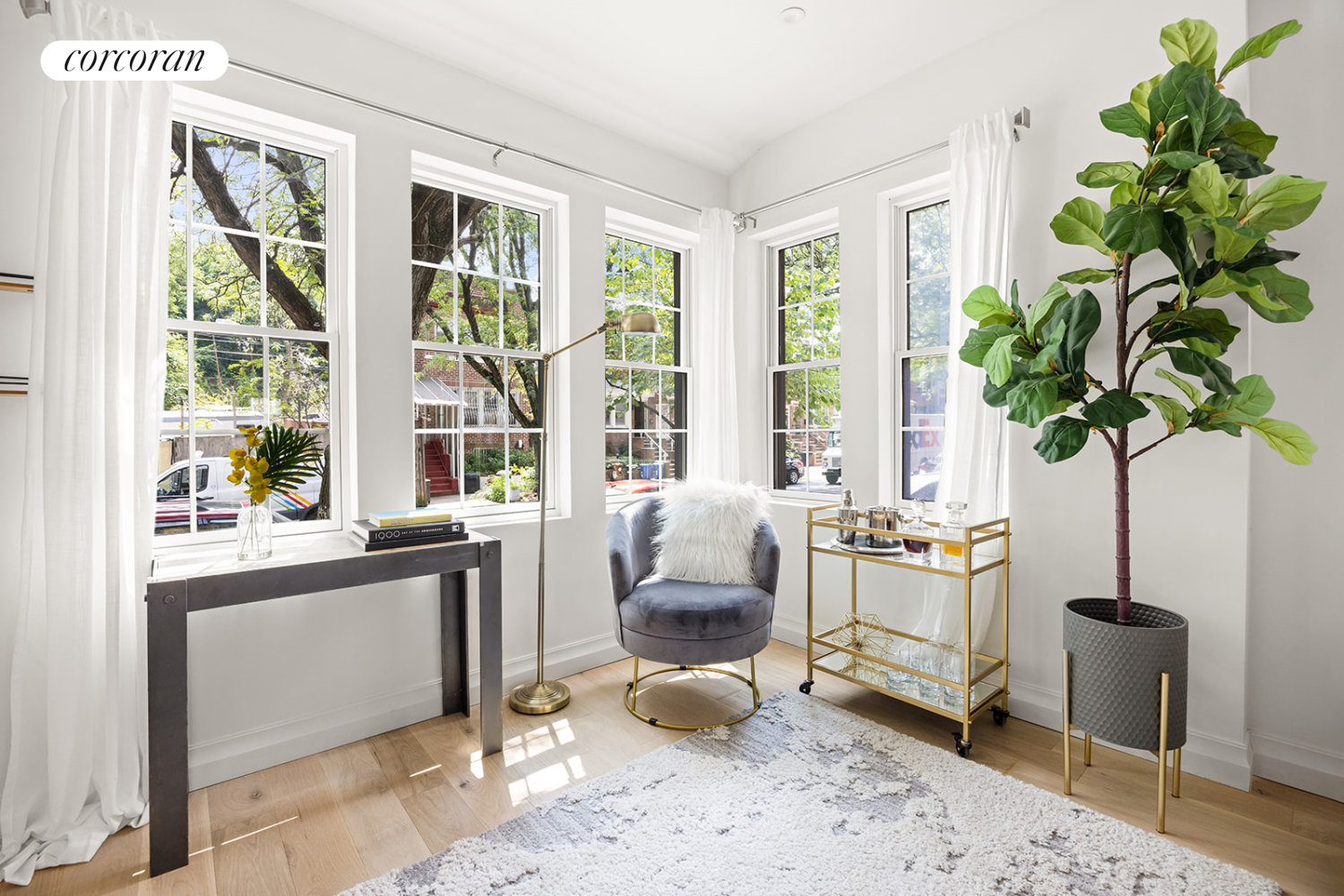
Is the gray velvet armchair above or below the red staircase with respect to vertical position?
below

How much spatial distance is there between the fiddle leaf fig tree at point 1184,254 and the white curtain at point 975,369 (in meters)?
0.48

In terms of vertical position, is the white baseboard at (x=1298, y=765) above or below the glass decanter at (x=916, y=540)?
below

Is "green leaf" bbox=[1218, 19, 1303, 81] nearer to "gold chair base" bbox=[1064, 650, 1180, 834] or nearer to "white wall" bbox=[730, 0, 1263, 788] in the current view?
"white wall" bbox=[730, 0, 1263, 788]

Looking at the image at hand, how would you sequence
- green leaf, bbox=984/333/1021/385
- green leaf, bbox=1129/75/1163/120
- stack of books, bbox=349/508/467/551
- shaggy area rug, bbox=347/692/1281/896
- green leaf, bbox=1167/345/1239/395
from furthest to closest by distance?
stack of books, bbox=349/508/467/551, green leaf, bbox=984/333/1021/385, green leaf, bbox=1129/75/1163/120, green leaf, bbox=1167/345/1239/395, shaggy area rug, bbox=347/692/1281/896

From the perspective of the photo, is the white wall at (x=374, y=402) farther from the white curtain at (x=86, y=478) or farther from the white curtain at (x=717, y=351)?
the white curtain at (x=717, y=351)

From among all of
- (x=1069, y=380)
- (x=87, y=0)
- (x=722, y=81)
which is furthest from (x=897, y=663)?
(x=87, y=0)

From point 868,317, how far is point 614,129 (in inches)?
67.2

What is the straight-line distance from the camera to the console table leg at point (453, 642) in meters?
2.70

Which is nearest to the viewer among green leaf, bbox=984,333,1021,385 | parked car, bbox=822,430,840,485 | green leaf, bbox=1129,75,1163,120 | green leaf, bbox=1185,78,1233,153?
green leaf, bbox=1185,78,1233,153

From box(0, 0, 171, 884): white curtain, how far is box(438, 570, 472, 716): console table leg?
100 centimetres

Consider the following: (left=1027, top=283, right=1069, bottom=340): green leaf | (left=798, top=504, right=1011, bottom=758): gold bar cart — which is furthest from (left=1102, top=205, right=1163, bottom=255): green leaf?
(left=798, top=504, right=1011, bottom=758): gold bar cart

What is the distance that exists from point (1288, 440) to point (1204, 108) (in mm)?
991

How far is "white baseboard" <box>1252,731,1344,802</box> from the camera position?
80.2 inches

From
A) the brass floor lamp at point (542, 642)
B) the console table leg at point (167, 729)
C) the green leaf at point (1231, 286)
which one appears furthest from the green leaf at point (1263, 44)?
the console table leg at point (167, 729)
